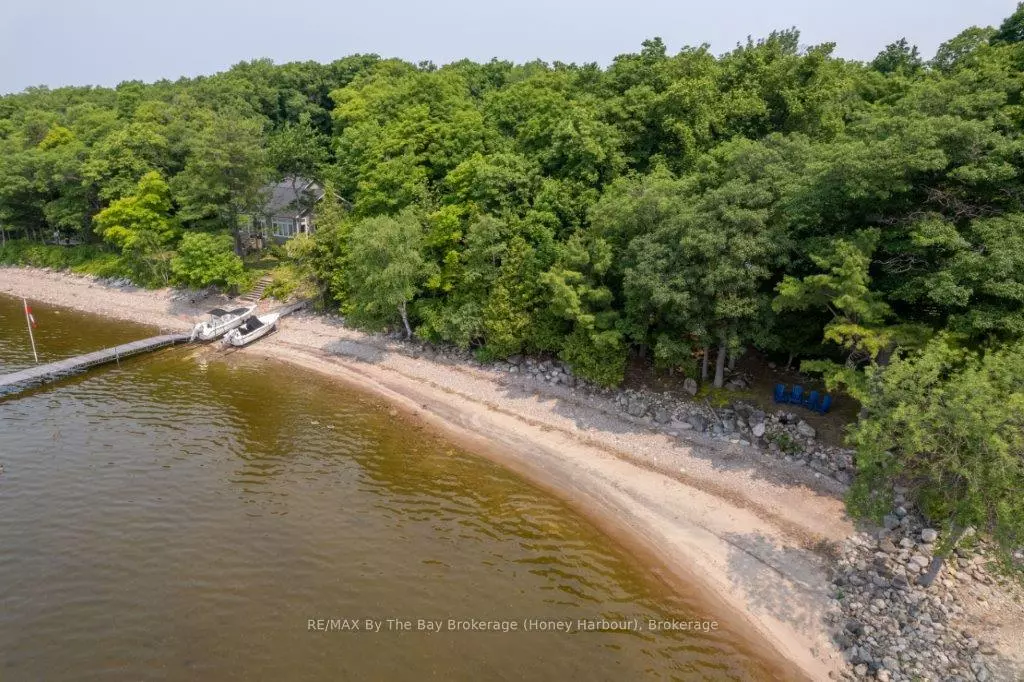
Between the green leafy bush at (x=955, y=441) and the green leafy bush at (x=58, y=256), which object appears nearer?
the green leafy bush at (x=955, y=441)

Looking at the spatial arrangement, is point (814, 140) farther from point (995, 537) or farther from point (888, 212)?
point (995, 537)

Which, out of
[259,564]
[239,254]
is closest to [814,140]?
[259,564]

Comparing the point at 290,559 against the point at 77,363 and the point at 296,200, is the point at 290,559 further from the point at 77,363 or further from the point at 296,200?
the point at 296,200

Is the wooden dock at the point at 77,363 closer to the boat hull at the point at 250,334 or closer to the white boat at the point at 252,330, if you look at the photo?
the boat hull at the point at 250,334

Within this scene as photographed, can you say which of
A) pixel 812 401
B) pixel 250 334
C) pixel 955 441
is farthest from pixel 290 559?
pixel 250 334

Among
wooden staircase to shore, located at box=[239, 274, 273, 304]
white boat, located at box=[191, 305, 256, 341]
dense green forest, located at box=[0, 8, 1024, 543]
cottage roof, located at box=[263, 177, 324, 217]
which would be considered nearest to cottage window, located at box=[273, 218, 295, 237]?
cottage roof, located at box=[263, 177, 324, 217]

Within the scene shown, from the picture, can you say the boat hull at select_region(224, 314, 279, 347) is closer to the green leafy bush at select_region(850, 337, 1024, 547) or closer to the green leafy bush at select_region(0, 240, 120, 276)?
the green leafy bush at select_region(0, 240, 120, 276)

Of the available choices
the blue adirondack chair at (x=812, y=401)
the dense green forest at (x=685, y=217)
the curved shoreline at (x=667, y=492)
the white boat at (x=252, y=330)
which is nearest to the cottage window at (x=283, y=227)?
the dense green forest at (x=685, y=217)
